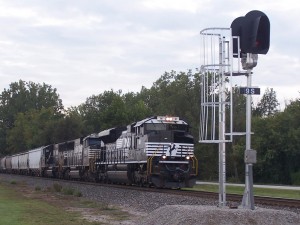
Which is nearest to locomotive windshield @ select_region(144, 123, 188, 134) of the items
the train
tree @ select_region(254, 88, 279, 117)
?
the train

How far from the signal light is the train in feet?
58.0

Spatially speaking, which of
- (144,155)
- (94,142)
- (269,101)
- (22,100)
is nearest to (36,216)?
(144,155)

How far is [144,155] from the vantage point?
97.9ft

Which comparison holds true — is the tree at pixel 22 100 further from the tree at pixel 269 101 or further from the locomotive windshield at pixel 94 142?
the locomotive windshield at pixel 94 142

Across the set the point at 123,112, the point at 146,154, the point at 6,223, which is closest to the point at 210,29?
the point at 6,223

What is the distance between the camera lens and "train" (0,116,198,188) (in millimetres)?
29234

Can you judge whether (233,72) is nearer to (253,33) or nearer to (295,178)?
(253,33)

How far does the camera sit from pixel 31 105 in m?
142

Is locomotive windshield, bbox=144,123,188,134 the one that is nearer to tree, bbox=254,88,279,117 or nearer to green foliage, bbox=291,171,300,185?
green foliage, bbox=291,171,300,185

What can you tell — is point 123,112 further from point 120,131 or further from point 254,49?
point 254,49

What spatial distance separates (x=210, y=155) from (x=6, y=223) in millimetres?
45612

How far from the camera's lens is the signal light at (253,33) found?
11.5 m

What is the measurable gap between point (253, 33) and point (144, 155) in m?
18.9

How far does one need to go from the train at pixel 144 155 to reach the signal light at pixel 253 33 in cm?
1769
